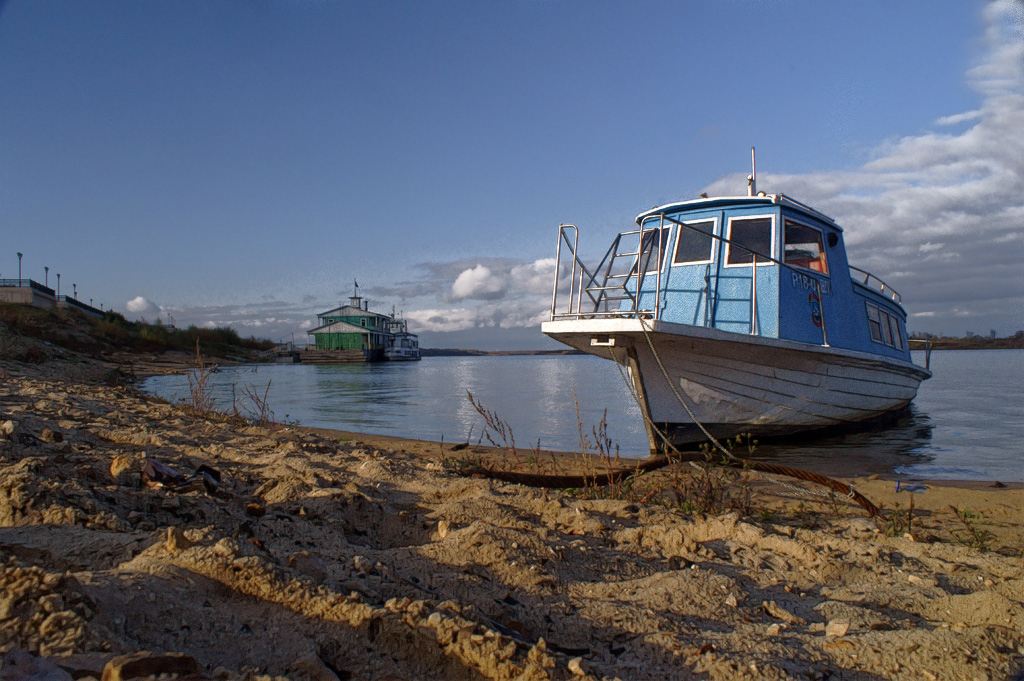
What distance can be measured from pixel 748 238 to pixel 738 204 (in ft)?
1.74

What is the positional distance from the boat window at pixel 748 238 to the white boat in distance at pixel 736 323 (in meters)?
0.01

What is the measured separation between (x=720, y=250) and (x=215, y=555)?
8.01 m

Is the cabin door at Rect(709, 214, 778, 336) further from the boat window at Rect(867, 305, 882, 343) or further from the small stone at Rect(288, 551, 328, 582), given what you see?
the small stone at Rect(288, 551, 328, 582)

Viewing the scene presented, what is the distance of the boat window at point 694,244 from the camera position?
8.86 metres

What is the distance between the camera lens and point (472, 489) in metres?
4.56

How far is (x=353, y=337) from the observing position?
64.8m

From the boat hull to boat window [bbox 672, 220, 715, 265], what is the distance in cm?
161

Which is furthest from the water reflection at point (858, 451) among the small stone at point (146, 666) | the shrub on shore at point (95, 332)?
the shrub on shore at point (95, 332)

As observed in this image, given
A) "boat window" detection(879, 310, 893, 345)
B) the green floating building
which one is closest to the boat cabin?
"boat window" detection(879, 310, 893, 345)

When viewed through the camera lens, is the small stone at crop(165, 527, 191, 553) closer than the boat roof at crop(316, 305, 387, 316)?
Yes

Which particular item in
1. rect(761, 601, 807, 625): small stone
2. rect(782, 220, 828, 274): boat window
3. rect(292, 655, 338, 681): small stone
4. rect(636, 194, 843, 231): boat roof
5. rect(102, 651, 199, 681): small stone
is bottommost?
rect(761, 601, 807, 625): small stone

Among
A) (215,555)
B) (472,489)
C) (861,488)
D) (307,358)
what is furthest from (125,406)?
(307,358)

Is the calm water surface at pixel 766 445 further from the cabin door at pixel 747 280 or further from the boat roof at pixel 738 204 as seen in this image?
the boat roof at pixel 738 204

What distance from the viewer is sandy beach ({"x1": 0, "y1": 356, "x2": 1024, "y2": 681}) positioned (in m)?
1.83
